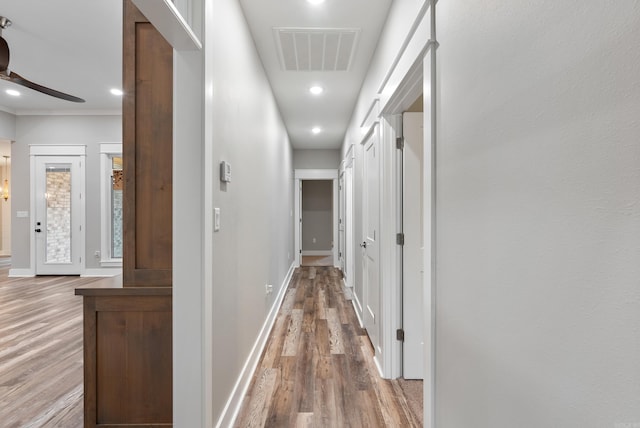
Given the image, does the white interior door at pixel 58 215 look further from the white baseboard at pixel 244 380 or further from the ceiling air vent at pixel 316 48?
the ceiling air vent at pixel 316 48

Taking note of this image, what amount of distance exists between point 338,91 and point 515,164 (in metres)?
3.30

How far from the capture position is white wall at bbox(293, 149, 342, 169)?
7105 millimetres

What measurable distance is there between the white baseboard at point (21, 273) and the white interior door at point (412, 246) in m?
6.84

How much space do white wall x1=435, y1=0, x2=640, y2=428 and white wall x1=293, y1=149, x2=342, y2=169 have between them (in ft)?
19.6

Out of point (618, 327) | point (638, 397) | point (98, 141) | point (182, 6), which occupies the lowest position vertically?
point (638, 397)

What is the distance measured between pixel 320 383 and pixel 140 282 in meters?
1.41

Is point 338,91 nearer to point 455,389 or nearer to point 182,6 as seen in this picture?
point 182,6

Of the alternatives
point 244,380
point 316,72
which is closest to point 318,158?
point 316,72

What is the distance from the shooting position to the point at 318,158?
7.13m

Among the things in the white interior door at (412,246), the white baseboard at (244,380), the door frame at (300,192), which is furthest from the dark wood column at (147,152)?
the door frame at (300,192)

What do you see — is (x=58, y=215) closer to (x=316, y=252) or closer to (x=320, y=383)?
(x=316, y=252)

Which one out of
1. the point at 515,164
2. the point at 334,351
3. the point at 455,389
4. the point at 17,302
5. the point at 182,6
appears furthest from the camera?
the point at 17,302

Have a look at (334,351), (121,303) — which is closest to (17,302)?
(121,303)

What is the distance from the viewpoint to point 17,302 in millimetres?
4230
